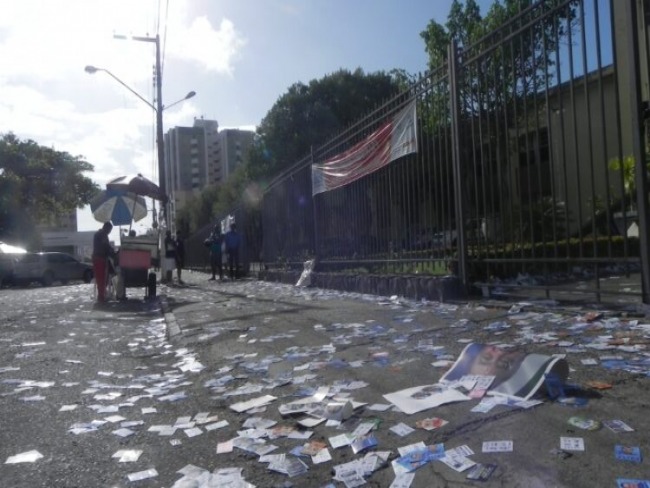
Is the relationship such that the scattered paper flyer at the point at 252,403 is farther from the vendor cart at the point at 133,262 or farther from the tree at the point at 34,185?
the tree at the point at 34,185

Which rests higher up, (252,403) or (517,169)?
(517,169)

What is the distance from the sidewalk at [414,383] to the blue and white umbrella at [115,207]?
8178mm

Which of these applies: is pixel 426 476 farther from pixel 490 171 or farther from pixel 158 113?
pixel 158 113

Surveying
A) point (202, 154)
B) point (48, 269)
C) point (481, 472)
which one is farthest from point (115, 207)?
point (202, 154)

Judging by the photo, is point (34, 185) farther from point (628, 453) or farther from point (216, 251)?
point (628, 453)

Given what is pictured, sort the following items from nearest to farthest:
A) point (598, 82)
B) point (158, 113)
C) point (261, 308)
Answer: point (598, 82) < point (261, 308) < point (158, 113)

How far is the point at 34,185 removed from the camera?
4478cm

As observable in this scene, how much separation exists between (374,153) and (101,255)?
20.9ft

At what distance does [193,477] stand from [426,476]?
107 cm

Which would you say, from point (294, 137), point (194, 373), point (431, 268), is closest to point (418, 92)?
point (431, 268)

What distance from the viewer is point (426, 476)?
251 cm

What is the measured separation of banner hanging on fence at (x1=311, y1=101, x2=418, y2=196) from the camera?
7.70 metres

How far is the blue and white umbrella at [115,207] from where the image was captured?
1480 centimetres

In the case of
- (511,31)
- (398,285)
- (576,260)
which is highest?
(511,31)
